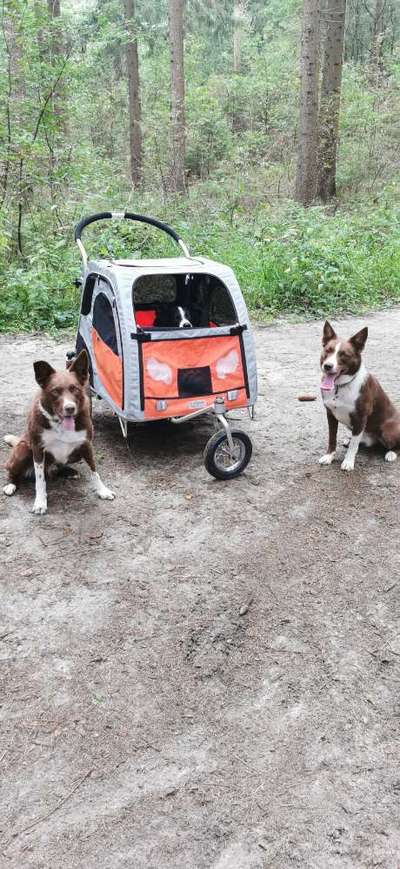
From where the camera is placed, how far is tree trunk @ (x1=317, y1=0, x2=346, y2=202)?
12195 mm

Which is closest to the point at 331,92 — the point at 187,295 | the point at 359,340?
the point at 187,295

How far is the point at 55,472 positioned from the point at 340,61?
469 inches

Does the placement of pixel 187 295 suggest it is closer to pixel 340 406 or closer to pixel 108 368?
pixel 108 368

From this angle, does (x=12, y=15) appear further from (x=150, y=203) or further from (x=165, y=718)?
(x=165, y=718)

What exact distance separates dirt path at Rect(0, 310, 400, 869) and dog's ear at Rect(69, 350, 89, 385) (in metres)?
0.80

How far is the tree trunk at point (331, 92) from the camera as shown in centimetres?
1220

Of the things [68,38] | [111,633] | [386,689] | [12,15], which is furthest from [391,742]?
[68,38]

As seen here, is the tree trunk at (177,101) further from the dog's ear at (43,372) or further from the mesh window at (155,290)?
the dog's ear at (43,372)

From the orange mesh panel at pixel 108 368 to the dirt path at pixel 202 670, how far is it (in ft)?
1.73

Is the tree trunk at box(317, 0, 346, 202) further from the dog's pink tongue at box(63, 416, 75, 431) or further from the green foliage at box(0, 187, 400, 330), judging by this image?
the dog's pink tongue at box(63, 416, 75, 431)

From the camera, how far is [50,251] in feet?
28.5

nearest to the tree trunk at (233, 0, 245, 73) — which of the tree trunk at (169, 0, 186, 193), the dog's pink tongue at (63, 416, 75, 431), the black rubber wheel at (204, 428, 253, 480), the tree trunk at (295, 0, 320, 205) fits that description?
the tree trunk at (169, 0, 186, 193)

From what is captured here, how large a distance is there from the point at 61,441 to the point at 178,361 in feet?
3.34

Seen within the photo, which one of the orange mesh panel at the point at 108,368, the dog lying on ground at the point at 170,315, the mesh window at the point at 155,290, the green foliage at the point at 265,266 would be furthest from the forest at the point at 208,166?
the orange mesh panel at the point at 108,368
